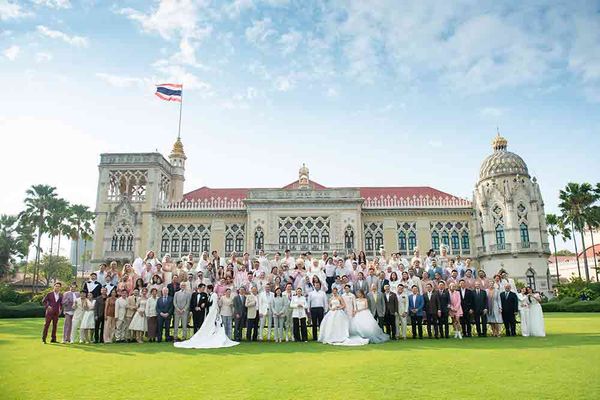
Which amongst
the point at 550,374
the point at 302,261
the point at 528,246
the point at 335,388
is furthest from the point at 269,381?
the point at 528,246

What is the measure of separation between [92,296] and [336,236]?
28604 millimetres

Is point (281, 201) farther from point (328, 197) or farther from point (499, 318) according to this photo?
point (499, 318)

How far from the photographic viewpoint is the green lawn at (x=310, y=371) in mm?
6758

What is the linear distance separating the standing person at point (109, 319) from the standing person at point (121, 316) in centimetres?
Result: 15

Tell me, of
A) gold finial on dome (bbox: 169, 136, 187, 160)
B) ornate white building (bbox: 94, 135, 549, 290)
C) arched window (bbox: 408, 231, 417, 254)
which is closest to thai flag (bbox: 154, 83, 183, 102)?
ornate white building (bbox: 94, 135, 549, 290)

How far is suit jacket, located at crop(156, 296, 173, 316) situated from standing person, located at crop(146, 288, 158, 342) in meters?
0.13

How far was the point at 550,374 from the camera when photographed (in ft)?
25.4

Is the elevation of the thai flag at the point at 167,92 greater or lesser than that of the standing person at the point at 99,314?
greater

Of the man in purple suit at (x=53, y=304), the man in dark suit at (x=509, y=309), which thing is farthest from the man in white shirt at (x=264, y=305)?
the man in dark suit at (x=509, y=309)

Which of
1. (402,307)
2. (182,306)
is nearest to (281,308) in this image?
(182,306)

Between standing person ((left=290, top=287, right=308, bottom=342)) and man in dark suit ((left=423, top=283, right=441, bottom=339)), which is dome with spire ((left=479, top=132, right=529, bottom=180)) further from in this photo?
standing person ((left=290, top=287, right=308, bottom=342))

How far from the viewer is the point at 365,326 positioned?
519 inches

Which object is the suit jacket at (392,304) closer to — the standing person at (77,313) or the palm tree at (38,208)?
the standing person at (77,313)

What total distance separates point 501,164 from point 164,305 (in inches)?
1478
